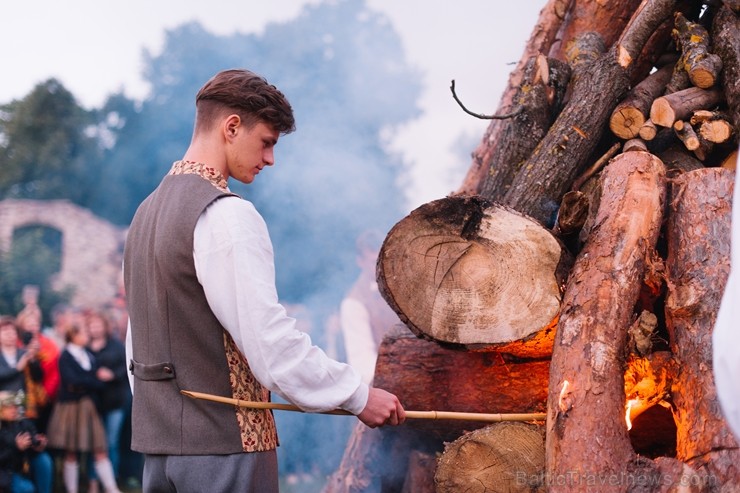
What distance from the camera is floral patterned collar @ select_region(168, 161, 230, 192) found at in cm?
219

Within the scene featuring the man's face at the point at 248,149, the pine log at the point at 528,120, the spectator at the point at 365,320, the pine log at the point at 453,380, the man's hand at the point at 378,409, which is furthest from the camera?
the spectator at the point at 365,320

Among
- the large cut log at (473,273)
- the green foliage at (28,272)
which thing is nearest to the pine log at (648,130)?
the large cut log at (473,273)

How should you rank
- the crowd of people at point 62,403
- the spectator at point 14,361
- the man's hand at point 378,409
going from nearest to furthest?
the man's hand at point 378,409
the crowd of people at point 62,403
the spectator at point 14,361

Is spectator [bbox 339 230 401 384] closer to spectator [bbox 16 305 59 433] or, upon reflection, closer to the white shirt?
spectator [bbox 16 305 59 433]

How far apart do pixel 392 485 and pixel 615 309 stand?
177 cm

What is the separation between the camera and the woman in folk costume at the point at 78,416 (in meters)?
5.76

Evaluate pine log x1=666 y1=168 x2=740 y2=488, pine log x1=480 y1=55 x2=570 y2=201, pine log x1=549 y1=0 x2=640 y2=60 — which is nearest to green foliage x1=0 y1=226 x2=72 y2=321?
pine log x1=480 y1=55 x2=570 y2=201

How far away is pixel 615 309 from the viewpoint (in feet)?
8.71

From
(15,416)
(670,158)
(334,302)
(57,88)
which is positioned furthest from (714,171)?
(57,88)

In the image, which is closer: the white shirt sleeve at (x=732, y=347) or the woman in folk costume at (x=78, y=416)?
the white shirt sleeve at (x=732, y=347)

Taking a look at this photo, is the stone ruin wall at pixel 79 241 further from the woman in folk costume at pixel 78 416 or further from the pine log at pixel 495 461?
the pine log at pixel 495 461

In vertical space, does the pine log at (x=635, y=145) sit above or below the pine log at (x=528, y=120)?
below

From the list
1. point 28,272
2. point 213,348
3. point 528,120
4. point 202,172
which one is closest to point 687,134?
point 528,120

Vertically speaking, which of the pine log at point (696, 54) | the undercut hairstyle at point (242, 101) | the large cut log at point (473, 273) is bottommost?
the large cut log at point (473, 273)
